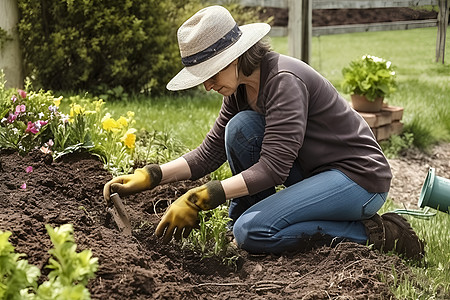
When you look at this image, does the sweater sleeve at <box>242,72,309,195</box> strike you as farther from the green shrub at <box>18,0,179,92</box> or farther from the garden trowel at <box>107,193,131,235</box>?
the green shrub at <box>18,0,179,92</box>

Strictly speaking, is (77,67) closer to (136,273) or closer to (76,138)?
(76,138)

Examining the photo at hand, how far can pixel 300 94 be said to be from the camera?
107 inches

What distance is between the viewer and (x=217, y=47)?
8.96ft

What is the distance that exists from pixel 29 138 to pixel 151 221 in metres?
0.86

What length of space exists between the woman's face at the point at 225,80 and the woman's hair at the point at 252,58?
3cm

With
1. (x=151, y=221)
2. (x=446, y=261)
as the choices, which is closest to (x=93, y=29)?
(x=151, y=221)

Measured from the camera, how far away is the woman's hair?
2.78 meters

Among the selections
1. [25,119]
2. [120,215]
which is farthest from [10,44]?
[120,215]

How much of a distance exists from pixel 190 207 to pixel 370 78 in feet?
9.58

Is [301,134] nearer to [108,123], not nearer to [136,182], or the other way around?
[136,182]

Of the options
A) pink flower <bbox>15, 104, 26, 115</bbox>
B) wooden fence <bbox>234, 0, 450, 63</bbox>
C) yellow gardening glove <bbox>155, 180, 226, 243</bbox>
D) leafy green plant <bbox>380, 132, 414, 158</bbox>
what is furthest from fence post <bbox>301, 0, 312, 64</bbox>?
yellow gardening glove <bbox>155, 180, 226, 243</bbox>

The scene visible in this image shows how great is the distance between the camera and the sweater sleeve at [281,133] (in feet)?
8.78

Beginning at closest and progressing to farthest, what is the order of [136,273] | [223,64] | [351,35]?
[136,273], [223,64], [351,35]

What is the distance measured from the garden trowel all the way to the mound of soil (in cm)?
3
